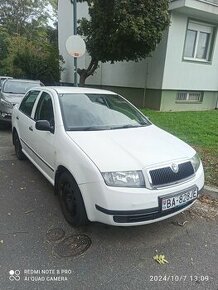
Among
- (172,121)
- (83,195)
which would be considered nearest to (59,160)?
(83,195)

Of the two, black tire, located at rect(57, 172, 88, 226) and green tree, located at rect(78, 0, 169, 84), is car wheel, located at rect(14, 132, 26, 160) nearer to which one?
black tire, located at rect(57, 172, 88, 226)

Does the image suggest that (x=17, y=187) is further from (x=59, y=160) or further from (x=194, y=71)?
(x=194, y=71)

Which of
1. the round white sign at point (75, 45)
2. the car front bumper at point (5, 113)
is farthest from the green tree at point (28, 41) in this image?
the round white sign at point (75, 45)

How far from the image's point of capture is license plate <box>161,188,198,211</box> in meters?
2.79

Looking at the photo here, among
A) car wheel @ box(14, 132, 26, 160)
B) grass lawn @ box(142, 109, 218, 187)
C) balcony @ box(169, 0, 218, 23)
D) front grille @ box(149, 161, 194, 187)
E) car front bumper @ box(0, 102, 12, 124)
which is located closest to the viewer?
front grille @ box(149, 161, 194, 187)

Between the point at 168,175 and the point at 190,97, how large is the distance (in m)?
11.1

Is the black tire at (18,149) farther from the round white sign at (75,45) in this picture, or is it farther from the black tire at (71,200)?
the round white sign at (75,45)

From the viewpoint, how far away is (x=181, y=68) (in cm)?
1197

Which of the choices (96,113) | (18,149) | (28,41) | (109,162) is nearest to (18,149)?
(18,149)

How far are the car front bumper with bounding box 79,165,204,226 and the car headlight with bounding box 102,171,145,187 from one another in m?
0.05

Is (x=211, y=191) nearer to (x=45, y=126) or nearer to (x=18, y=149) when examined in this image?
(x=45, y=126)

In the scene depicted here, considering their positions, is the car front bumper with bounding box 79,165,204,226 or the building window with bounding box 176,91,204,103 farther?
the building window with bounding box 176,91,204,103

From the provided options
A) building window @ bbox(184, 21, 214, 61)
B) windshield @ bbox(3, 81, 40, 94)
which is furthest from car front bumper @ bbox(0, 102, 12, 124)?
building window @ bbox(184, 21, 214, 61)

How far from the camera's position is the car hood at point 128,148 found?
2812 mm
